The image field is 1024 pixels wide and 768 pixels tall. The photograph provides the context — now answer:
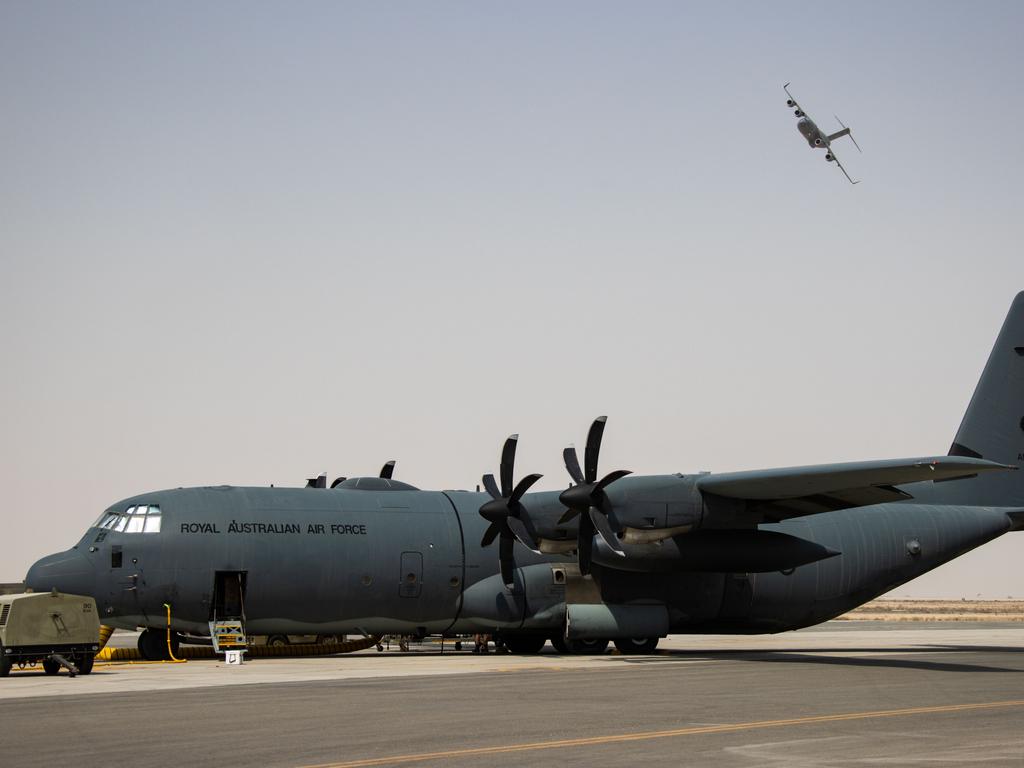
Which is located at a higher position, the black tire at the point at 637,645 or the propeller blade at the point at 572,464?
the propeller blade at the point at 572,464

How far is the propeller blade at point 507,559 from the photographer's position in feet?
100

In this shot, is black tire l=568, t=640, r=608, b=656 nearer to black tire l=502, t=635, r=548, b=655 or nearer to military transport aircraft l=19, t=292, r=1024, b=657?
military transport aircraft l=19, t=292, r=1024, b=657

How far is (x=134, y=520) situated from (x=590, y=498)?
35.6 ft

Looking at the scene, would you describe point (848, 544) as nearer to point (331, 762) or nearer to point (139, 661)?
point (139, 661)

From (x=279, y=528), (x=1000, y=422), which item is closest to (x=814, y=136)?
(x=1000, y=422)

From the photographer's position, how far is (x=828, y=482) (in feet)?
88.4

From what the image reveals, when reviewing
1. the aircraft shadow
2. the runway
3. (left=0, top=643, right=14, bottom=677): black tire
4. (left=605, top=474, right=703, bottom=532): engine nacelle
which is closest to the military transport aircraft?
(left=605, top=474, right=703, bottom=532): engine nacelle

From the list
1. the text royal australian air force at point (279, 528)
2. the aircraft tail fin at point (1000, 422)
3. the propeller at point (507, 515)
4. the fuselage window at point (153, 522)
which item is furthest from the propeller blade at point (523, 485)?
A: the aircraft tail fin at point (1000, 422)

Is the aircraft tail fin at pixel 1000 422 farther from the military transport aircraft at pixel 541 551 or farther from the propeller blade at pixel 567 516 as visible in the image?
the propeller blade at pixel 567 516

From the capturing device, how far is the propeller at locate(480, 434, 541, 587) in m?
30.1

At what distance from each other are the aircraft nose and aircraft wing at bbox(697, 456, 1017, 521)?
46.8 ft

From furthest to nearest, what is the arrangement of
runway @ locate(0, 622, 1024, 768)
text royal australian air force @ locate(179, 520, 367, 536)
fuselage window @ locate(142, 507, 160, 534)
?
text royal australian air force @ locate(179, 520, 367, 536) < fuselage window @ locate(142, 507, 160, 534) < runway @ locate(0, 622, 1024, 768)

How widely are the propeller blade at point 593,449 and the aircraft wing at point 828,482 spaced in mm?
2444

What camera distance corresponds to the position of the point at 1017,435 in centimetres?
3519
